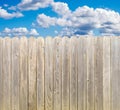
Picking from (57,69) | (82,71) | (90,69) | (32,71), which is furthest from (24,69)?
(90,69)

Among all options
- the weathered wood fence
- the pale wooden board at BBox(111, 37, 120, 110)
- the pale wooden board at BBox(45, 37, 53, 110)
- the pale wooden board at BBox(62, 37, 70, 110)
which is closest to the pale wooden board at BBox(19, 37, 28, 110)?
the weathered wood fence

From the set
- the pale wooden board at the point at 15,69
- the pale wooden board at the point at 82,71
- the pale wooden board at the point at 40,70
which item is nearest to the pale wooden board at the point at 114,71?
the pale wooden board at the point at 82,71

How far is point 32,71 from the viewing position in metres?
6.43

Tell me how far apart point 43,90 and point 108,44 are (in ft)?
5.09

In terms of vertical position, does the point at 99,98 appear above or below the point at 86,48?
below

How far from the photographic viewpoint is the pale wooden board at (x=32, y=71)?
6.42 meters

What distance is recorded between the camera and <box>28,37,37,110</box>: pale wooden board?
6.42 meters

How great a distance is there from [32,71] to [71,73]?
78cm

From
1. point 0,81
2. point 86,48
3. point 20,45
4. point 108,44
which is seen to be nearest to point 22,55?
point 20,45

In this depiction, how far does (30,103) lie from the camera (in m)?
6.50

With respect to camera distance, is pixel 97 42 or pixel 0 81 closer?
pixel 97 42

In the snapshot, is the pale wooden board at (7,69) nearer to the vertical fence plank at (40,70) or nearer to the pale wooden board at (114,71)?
the vertical fence plank at (40,70)

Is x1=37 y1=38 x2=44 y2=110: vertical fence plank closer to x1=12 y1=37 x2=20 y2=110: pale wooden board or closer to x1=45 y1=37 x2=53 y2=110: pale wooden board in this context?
x1=45 y1=37 x2=53 y2=110: pale wooden board

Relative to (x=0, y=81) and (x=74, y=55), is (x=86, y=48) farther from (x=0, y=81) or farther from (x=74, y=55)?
(x=0, y=81)
